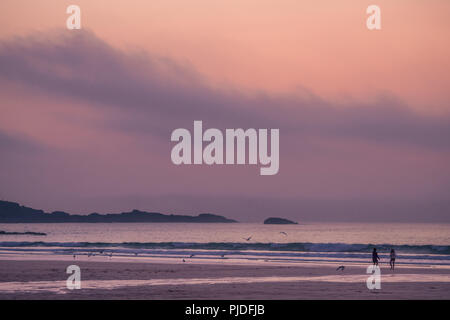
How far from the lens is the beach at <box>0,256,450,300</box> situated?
24.7 metres

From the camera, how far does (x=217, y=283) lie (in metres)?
29.4

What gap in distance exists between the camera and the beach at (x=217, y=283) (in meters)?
24.7
